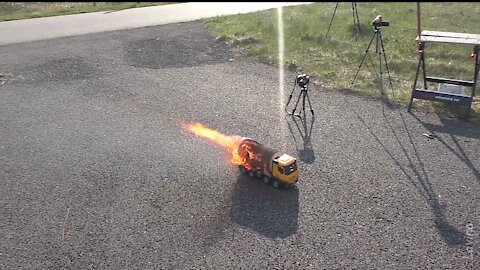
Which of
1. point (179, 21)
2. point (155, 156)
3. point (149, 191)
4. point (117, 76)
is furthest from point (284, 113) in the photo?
point (179, 21)

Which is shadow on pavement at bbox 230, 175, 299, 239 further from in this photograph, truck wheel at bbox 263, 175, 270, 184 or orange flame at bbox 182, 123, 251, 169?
orange flame at bbox 182, 123, 251, 169

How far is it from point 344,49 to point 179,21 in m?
9.72

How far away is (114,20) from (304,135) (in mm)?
16433

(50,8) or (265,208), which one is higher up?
(50,8)

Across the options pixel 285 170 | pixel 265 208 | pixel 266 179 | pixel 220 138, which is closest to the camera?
pixel 265 208

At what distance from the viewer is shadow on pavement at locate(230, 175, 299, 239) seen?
29.2 ft

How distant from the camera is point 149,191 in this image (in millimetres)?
10078

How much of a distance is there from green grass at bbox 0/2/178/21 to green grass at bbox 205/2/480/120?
720 centimetres

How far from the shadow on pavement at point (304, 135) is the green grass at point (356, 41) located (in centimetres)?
307

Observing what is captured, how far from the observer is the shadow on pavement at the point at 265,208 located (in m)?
8.90

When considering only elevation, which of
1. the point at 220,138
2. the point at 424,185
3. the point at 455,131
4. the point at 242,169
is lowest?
the point at 424,185

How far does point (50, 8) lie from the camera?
28031 millimetres

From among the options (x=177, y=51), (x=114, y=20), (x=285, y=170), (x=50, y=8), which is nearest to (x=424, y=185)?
(x=285, y=170)

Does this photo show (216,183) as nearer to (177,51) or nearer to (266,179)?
(266,179)
